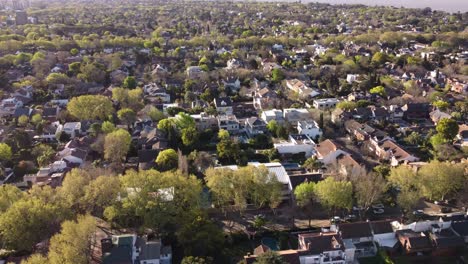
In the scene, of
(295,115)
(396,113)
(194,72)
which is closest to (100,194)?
(295,115)

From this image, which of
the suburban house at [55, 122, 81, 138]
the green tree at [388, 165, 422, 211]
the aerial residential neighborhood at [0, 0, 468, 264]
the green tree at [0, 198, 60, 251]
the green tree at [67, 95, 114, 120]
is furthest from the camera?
the green tree at [67, 95, 114, 120]

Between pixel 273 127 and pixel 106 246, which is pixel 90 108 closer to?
pixel 273 127

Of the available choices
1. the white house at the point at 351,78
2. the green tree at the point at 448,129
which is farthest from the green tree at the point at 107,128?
the white house at the point at 351,78

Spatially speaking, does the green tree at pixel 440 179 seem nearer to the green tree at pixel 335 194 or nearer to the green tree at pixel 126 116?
the green tree at pixel 335 194

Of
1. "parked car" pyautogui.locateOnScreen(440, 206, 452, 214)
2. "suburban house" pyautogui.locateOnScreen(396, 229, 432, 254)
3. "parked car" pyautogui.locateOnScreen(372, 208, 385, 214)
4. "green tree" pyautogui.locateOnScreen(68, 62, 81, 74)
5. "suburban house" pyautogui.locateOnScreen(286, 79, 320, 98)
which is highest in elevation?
"green tree" pyautogui.locateOnScreen(68, 62, 81, 74)

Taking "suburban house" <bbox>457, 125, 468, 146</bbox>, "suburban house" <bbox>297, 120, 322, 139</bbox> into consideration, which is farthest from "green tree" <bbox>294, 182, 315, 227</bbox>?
"suburban house" <bbox>457, 125, 468, 146</bbox>

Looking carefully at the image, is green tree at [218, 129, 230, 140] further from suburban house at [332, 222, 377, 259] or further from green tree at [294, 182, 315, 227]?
suburban house at [332, 222, 377, 259]

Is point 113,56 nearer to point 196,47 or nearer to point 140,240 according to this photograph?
point 196,47
